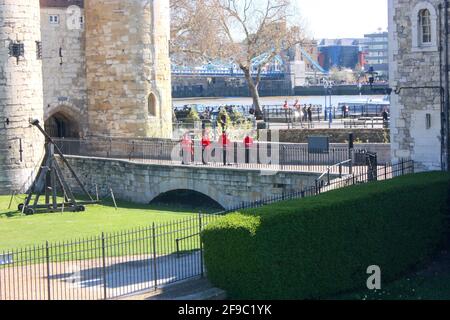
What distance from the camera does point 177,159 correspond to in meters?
41.6

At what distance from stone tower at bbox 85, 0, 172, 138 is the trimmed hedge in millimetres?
20285

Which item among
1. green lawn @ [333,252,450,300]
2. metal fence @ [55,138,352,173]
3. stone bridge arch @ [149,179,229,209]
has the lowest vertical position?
green lawn @ [333,252,450,300]

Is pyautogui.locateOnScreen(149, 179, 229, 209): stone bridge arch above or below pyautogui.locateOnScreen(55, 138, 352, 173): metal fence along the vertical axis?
below

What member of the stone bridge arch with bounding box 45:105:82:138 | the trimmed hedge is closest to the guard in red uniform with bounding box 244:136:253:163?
the trimmed hedge

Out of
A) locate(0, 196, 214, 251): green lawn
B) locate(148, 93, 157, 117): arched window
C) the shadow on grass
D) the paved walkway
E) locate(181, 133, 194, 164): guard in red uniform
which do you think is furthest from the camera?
locate(148, 93, 157, 117): arched window

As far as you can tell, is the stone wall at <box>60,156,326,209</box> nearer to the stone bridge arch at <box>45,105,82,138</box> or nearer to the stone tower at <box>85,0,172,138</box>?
the stone tower at <box>85,0,172,138</box>

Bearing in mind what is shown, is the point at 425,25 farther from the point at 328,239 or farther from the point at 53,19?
the point at 53,19

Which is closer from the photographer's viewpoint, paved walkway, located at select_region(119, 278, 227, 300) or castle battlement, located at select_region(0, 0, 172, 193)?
paved walkway, located at select_region(119, 278, 227, 300)

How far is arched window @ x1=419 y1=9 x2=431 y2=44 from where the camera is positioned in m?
30.6

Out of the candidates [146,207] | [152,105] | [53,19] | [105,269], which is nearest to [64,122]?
[152,105]

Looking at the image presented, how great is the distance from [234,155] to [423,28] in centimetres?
1092

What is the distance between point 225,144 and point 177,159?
3.31 metres
